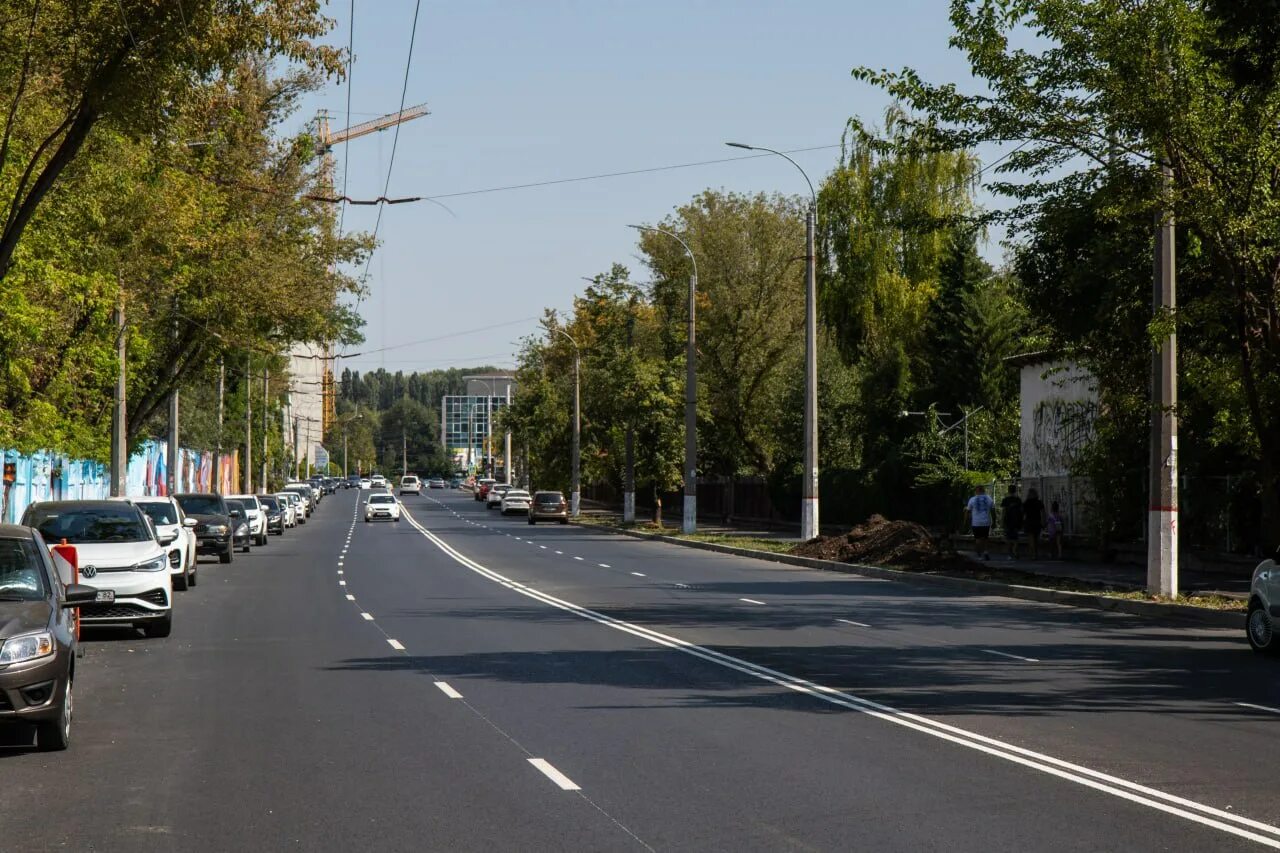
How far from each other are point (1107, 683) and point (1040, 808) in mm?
6282

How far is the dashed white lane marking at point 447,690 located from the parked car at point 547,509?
61.3m

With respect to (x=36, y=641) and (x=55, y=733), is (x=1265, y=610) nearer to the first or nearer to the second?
(x=55, y=733)

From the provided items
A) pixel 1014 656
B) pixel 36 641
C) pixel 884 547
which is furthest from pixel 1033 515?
A: pixel 36 641

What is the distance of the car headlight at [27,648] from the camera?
1014 cm

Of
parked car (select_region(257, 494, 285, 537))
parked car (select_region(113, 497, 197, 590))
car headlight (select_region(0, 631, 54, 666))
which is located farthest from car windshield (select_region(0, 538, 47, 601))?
parked car (select_region(257, 494, 285, 537))

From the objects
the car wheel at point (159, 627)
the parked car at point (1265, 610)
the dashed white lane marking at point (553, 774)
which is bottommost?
the car wheel at point (159, 627)

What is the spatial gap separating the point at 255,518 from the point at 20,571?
39435 mm

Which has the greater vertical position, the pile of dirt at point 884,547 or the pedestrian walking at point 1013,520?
the pedestrian walking at point 1013,520

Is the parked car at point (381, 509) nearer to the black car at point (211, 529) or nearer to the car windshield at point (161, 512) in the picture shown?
the black car at point (211, 529)

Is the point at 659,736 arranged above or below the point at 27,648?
below

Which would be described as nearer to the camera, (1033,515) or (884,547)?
(1033,515)

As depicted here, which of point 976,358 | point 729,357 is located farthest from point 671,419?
point 976,358

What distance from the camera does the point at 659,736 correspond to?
11.2 meters

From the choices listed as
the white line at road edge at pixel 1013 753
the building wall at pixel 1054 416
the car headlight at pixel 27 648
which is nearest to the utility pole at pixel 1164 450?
the white line at road edge at pixel 1013 753
